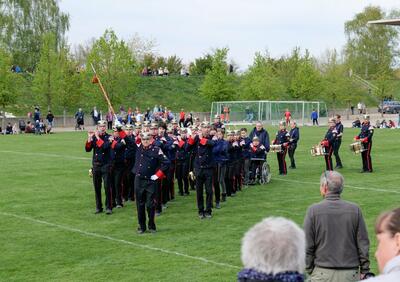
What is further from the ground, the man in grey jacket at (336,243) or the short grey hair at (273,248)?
the short grey hair at (273,248)

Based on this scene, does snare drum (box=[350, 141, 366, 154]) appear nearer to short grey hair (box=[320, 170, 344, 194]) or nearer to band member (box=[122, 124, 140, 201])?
band member (box=[122, 124, 140, 201])

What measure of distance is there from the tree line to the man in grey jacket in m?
51.4

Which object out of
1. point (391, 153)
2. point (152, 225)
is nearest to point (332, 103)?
point (391, 153)

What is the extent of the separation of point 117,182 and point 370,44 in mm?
94076

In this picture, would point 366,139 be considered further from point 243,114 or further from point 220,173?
point 243,114

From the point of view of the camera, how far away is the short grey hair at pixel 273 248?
3.51 metres

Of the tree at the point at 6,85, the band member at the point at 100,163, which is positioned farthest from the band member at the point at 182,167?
the tree at the point at 6,85

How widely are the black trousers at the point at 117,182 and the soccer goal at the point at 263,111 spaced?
4289 cm

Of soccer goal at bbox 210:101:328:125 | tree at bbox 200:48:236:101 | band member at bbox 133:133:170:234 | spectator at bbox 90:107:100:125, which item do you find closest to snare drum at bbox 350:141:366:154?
band member at bbox 133:133:170:234

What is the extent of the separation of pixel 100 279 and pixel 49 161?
19.4 meters

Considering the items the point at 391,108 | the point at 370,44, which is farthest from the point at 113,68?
the point at 370,44

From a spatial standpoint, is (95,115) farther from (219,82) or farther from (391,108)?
(391,108)

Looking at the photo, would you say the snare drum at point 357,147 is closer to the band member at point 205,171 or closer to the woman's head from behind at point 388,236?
the band member at point 205,171

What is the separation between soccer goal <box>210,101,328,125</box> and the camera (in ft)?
200
